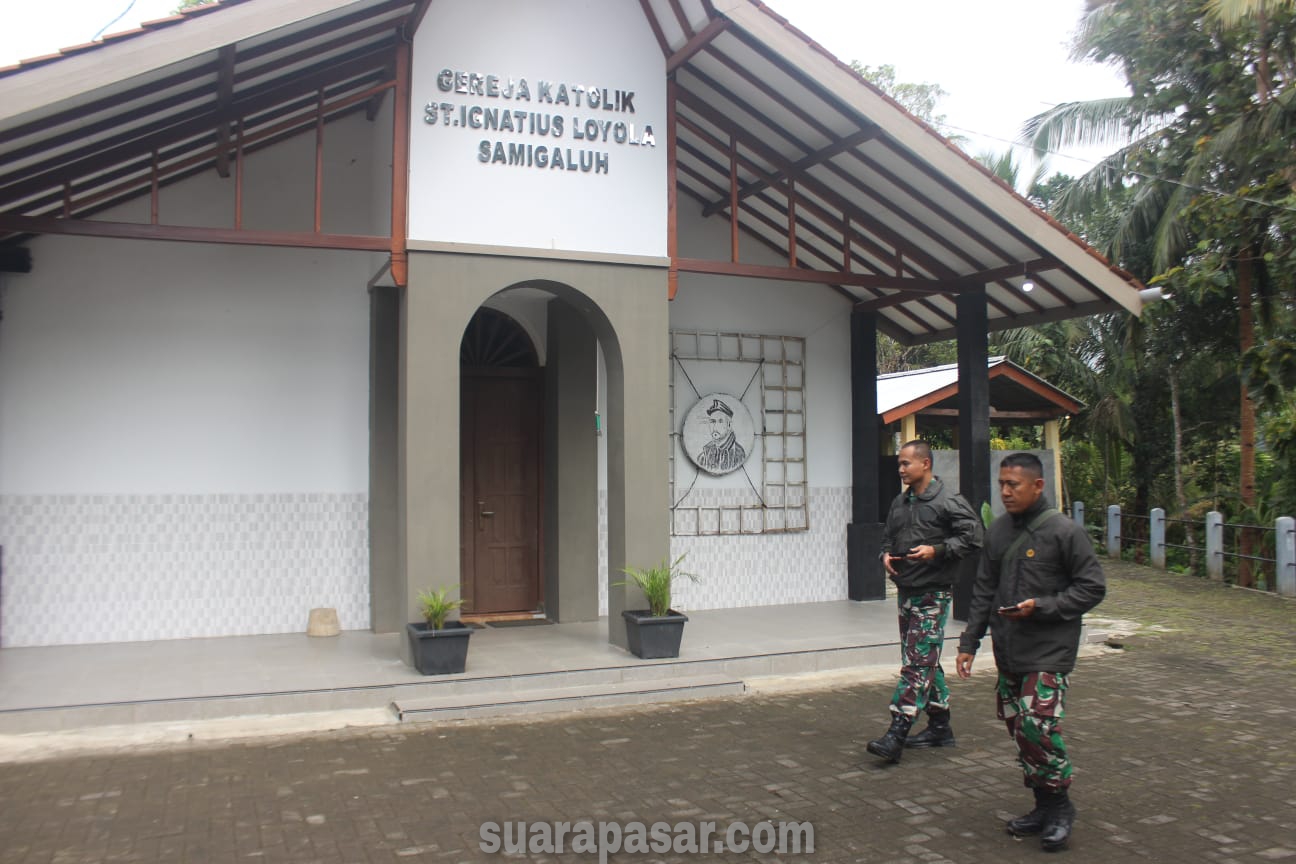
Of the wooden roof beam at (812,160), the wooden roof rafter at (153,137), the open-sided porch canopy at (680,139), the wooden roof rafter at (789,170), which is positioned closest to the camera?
the open-sided porch canopy at (680,139)

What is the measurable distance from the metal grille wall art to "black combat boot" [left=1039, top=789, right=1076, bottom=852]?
6191mm

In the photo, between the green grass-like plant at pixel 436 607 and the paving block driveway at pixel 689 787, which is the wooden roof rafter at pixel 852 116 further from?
the green grass-like plant at pixel 436 607

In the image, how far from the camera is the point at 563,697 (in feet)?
23.1

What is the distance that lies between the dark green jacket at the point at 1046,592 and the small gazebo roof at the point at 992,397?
7.30m

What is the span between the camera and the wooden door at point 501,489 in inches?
389

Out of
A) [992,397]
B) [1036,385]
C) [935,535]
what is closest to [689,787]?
[935,535]

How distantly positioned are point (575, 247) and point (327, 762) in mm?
4182

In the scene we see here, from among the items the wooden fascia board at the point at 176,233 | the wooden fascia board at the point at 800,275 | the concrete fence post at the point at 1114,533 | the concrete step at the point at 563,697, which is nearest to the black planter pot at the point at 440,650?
the concrete step at the point at 563,697

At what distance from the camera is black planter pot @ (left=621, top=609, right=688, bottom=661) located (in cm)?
777

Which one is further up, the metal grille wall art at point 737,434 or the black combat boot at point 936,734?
the metal grille wall art at point 737,434

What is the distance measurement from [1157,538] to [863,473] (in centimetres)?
788

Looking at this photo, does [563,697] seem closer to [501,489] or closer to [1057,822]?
[501,489]

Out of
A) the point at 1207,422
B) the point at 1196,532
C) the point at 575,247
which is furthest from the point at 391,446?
the point at 1207,422

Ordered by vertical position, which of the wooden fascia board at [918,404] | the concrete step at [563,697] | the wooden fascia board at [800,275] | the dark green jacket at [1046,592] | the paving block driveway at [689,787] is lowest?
the paving block driveway at [689,787]
